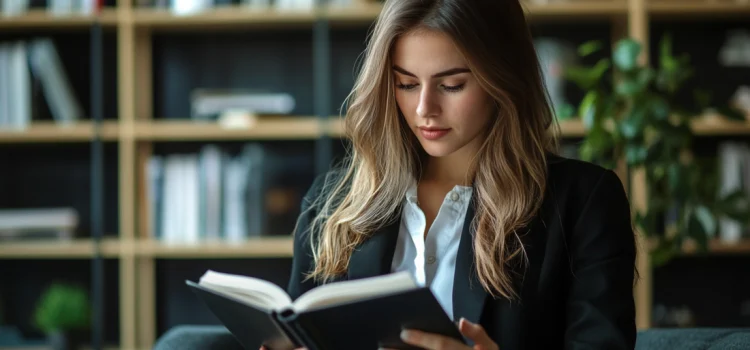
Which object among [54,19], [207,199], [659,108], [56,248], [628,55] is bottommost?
[56,248]

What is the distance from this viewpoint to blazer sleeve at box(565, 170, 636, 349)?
55.2 inches

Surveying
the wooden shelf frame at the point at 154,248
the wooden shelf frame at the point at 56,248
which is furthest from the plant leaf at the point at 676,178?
the wooden shelf frame at the point at 56,248

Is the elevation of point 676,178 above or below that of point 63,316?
above

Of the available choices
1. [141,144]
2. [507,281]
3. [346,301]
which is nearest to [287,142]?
[141,144]

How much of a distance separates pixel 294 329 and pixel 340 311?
9 cm

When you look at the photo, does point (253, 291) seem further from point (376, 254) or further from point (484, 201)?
point (484, 201)

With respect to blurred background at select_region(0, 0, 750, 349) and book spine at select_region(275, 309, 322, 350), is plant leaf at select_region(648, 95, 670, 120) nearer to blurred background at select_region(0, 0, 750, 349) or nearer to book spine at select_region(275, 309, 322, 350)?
blurred background at select_region(0, 0, 750, 349)

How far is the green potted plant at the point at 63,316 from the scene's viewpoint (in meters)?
3.07

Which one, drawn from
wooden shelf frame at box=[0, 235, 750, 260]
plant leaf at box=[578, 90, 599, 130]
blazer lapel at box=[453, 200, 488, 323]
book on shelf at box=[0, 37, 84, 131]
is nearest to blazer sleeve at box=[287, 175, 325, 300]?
blazer lapel at box=[453, 200, 488, 323]

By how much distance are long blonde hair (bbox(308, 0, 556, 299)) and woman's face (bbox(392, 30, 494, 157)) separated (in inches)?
0.9

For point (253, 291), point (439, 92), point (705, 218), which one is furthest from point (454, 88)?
point (705, 218)

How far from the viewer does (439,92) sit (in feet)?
4.98

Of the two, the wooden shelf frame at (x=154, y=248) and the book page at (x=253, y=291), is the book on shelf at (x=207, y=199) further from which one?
the book page at (x=253, y=291)

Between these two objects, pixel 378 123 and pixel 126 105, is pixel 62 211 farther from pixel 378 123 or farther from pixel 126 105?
pixel 378 123
